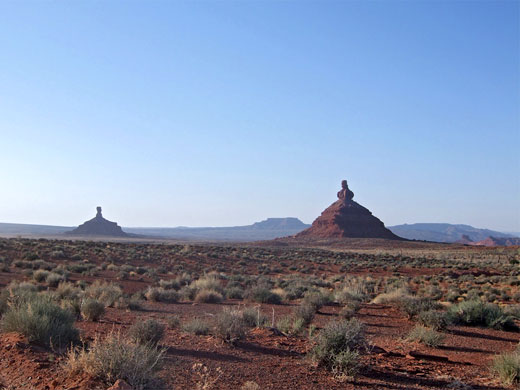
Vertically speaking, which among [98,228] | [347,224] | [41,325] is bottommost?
[41,325]

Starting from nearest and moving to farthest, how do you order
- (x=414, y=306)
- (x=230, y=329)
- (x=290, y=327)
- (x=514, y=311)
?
(x=230, y=329)
(x=290, y=327)
(x=414, y=306)
(x=514, y=311)

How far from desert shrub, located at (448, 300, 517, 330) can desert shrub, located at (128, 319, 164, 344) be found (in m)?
9.18

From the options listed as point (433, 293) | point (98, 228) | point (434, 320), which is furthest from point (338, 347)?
point (98, 228)

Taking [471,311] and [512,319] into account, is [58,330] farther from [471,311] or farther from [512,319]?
[512,319]

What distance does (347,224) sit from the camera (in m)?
124

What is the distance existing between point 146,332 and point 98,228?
157371 mm

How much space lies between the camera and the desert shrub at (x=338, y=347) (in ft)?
24.4

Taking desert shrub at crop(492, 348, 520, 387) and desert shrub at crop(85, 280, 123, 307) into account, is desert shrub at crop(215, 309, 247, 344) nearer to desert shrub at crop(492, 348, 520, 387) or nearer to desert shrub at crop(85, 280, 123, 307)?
desert shrub at crop(492, 348, 520, 387)

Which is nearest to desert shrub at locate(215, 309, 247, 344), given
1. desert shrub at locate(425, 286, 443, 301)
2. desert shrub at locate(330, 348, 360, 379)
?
desert shrub at locate(330, 348, 360, 379)

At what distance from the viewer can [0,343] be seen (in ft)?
25.6

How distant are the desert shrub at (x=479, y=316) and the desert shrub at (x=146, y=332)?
918 centimetres

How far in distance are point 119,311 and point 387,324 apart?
8.58 metres

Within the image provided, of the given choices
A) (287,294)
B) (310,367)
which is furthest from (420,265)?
(310,367)

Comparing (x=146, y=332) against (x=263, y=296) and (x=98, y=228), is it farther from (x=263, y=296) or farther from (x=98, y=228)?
(x=98, y=228)
